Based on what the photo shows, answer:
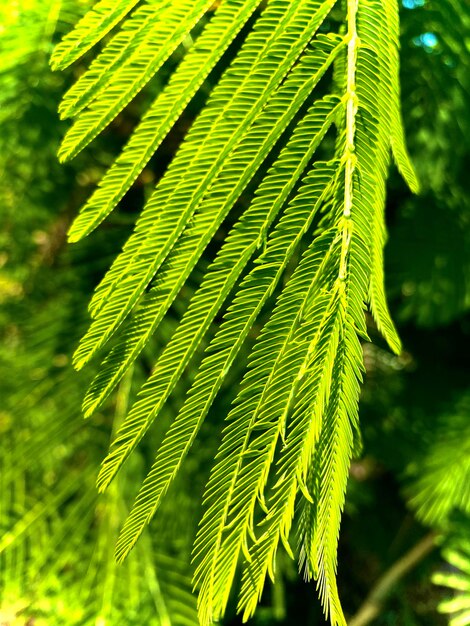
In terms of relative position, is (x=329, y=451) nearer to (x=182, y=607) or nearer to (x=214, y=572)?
(x=214, y=572)

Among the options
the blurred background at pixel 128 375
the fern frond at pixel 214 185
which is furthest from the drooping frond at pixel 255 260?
the blurred background at pixel 128 375

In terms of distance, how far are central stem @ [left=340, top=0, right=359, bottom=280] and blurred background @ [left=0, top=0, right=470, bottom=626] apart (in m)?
0.21

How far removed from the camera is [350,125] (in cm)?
26

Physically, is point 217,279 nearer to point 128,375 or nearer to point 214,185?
point 214,185

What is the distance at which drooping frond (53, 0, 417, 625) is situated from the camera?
25 cm

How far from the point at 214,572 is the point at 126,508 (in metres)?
0.36

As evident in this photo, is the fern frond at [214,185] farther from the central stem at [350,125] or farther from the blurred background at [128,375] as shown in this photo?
the blurred background at [128,375]

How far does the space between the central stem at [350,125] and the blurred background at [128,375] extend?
0.21 meters

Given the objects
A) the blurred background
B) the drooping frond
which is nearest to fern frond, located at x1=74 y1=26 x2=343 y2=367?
the drooping frond

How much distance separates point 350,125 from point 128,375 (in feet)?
1.25

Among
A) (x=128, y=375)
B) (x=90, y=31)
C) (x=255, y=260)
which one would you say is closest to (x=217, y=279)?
(x=255, y=260)

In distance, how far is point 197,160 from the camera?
0.27m

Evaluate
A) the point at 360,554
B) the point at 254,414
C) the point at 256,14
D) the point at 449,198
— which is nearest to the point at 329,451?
the point at 254,414

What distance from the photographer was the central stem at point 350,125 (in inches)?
10.0
